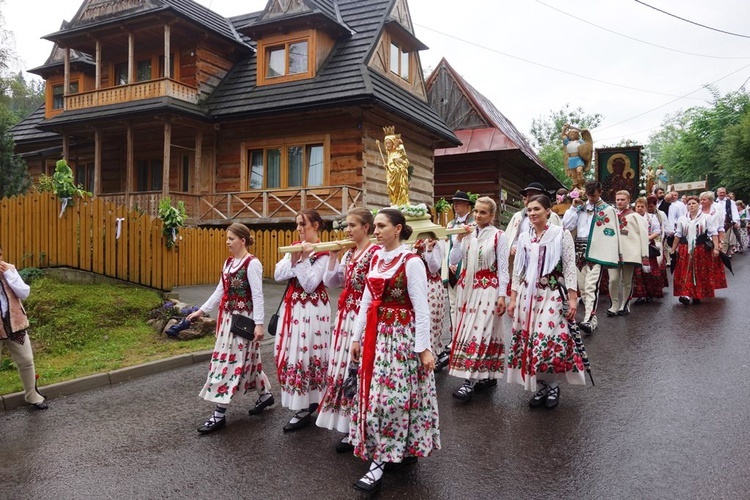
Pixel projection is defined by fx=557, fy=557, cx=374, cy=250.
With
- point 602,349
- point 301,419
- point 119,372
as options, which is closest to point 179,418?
point 301,419

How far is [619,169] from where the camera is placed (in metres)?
15.1

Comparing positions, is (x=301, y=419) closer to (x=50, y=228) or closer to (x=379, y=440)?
(x=379, y=440)

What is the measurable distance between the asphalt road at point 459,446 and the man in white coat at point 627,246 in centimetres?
288

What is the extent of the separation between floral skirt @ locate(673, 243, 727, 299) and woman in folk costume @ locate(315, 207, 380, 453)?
7.94 m

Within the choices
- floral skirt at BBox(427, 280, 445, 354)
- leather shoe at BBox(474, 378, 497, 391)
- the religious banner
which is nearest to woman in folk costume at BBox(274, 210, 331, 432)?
floral skirt at BBox(427, 280, 445, 354)

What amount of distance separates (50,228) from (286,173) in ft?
26.5

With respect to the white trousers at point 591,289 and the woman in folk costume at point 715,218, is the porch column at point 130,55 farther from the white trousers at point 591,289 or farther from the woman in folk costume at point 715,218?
the woman in folk costume at point 715,218

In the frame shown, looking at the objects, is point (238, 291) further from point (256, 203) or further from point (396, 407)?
point (256, 203)

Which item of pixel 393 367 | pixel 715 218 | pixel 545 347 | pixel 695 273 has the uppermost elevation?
pixel 715 218

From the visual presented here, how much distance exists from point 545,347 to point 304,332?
2204 millimetres

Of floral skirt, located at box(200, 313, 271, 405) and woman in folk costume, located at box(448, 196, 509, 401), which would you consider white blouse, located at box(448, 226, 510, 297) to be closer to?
woman in folk costume, located at box(448, 196, 509, 401)

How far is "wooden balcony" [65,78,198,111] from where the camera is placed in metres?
17.6

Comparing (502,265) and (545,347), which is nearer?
(545,347)

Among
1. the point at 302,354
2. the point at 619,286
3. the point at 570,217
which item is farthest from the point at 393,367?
the point at 619,286
